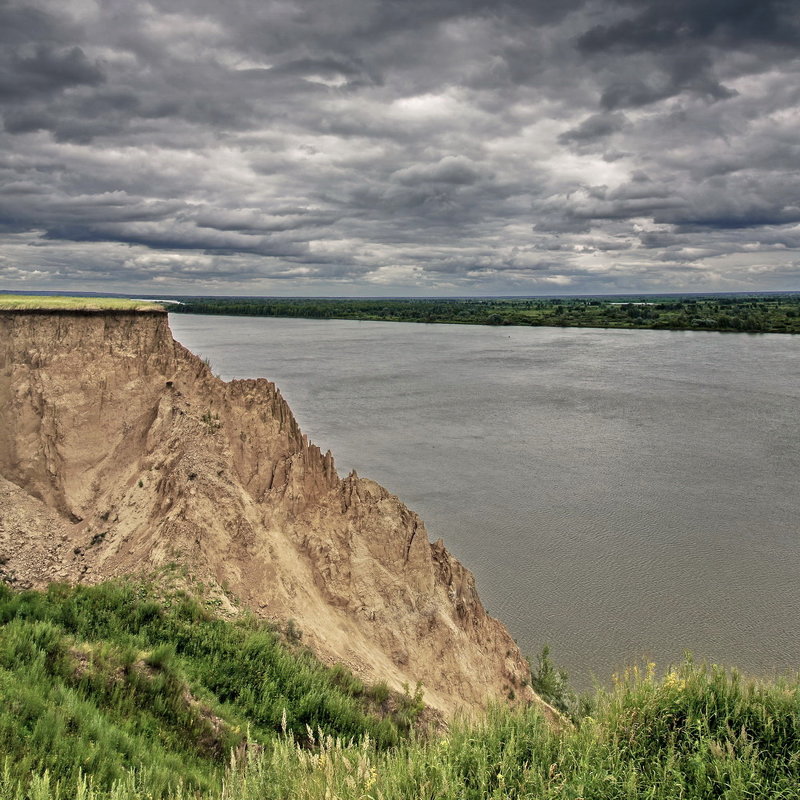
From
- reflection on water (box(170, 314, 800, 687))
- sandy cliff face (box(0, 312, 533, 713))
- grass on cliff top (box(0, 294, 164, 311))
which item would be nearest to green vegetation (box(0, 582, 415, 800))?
sandy cliff face (box(0, 312, 533, 713))

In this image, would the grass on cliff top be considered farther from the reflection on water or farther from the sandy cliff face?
the reflection on water

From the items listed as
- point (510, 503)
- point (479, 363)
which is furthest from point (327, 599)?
point (479, 363)

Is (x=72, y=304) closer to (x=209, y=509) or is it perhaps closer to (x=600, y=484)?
(x=209, y=509)

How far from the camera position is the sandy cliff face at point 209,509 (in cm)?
1192

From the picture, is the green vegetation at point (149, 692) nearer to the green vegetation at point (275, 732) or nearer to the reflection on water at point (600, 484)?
the green vegetation at point (275, 732)

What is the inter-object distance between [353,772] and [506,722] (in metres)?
2.00

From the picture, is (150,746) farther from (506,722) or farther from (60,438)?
(60,438)

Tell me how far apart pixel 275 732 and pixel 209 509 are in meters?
5.28

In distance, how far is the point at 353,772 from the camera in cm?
655

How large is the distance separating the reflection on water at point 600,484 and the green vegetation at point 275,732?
1162cm

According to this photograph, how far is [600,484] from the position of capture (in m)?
34.0

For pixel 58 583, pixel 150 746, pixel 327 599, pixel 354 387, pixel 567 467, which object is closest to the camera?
pixel 150 746

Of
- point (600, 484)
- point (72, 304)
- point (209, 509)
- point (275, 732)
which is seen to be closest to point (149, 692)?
point (275, 732)

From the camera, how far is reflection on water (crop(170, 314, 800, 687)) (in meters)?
20.6
